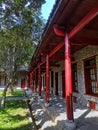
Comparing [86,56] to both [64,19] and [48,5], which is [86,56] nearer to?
[48,5]

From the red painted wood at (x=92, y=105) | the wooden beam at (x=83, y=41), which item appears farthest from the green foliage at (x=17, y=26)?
the red painted wood at (x=92, y=105)

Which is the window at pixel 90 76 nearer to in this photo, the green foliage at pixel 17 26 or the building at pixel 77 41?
the building at pixel 77 41

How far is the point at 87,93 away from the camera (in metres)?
7.63

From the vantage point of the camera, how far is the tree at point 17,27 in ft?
23.6

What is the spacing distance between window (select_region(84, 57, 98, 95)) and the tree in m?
3.66

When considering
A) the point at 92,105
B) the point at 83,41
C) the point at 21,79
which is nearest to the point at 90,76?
the point at 92,105

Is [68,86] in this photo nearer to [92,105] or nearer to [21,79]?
[92,105]

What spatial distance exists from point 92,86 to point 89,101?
784 mm

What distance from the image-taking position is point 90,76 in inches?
309

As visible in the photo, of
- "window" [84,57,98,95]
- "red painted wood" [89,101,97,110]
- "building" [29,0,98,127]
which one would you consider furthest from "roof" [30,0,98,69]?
"red painted wood" [89,101,97,110]

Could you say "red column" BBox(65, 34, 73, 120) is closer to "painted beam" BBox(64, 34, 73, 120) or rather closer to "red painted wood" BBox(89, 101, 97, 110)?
"painted beam" BBox(64, 34, 73, 120)

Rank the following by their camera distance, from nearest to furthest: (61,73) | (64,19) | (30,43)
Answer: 1. (64,19)
2. (30,43)
3. (61,73)

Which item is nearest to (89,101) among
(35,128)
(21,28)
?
(35,128)

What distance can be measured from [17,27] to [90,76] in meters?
4.81
